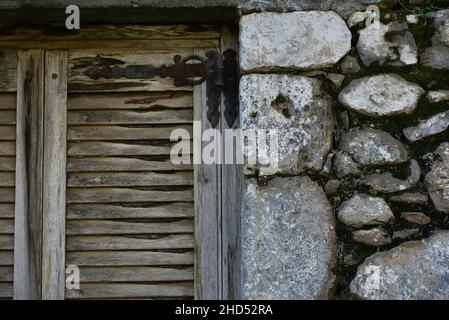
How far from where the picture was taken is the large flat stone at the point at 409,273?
2121 mm

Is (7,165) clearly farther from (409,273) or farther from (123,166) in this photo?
(409,273)

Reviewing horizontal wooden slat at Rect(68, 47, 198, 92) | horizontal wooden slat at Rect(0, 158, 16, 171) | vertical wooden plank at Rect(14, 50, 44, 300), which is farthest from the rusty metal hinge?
horizontal wooden slat at Rect(0, 158, 16, 171)

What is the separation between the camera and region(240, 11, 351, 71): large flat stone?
2.27 metres

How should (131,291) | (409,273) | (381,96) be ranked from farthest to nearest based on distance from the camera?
(131,291) → (381,96) → (409,273)

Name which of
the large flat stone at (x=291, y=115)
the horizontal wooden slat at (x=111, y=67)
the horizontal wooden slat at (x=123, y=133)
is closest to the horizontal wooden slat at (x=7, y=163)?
the horizontal wooden slat at (x=123, y=133)

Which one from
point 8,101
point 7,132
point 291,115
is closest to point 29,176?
point 7,132

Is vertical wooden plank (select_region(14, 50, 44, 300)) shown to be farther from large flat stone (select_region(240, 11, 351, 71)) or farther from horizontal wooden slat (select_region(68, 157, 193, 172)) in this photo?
large flat stone (select_region(240, 11, 351, 71))

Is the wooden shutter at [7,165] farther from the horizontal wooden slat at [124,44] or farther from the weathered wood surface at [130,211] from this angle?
the weathered wood surface at [130,211]

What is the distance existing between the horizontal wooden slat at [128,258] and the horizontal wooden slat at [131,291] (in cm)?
8

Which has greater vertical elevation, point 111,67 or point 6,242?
point 111,67

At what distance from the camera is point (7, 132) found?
2.56m

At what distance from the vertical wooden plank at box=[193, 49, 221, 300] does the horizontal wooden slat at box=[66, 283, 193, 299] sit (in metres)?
0.06

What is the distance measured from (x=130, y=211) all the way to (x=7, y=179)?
49 cm

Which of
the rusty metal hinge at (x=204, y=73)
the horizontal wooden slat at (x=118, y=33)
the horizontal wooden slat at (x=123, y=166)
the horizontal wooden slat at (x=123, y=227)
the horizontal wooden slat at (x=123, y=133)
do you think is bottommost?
the horizontal wooden slat at (x=123, y=227)
